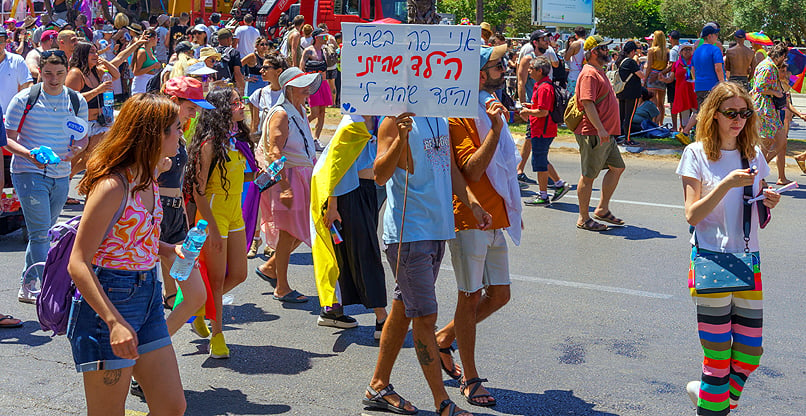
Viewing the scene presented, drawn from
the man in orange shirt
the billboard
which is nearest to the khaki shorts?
the man in orange shirt

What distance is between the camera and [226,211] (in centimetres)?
571

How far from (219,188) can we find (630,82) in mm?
11227

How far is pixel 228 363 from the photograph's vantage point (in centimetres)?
571

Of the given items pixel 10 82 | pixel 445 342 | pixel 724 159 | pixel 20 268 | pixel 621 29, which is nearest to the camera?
pixel 724 159

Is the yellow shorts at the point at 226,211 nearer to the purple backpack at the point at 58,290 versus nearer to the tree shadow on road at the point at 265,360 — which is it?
the tree shadow on road at the point at 265,360

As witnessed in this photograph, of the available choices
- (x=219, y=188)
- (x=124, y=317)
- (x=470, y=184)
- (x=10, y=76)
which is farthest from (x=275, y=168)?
(x=10, y=76)

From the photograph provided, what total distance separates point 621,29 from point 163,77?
3991 cm

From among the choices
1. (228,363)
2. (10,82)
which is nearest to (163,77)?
(10,82)

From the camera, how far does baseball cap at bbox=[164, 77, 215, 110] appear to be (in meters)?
5.23

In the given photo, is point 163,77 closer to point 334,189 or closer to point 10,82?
point 10,82

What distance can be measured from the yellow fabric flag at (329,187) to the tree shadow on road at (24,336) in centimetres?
184

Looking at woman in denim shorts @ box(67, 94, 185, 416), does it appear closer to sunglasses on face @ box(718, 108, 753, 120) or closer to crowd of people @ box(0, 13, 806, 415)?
crowd of people @ box(0, 13, 806, 415)

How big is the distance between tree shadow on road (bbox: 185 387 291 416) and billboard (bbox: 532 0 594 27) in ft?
70.6

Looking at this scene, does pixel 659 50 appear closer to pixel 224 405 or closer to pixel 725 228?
pixel 725 228
